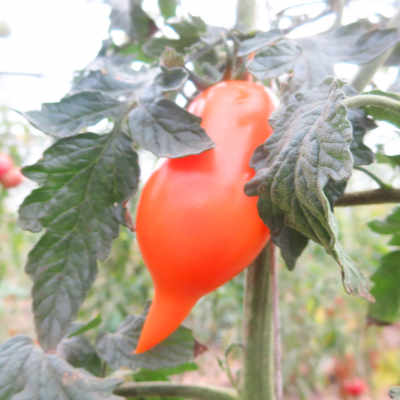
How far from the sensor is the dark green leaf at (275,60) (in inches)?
13.7

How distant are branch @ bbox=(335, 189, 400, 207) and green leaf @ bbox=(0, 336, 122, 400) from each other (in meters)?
0.27

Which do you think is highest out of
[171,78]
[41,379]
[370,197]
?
[171,78]

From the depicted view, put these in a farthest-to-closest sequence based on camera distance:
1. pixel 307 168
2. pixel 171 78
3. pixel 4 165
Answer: pixel 4 165 → pixel 171 78 → pixel 307 168

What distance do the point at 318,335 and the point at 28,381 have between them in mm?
1946

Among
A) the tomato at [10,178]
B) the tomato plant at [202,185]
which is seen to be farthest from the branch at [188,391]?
the tomato at [10,178]

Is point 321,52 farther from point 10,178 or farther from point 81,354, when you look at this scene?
point 10,178

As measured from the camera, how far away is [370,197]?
40 cm

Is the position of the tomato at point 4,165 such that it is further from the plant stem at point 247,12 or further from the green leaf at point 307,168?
the green leaf at point 307,168

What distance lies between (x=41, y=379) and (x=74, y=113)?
238 mm

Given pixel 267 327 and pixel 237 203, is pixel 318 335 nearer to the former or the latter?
pixel 267 327

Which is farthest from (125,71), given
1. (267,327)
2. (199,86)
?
(267,327)

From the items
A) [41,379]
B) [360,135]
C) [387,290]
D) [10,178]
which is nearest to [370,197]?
[360,135]

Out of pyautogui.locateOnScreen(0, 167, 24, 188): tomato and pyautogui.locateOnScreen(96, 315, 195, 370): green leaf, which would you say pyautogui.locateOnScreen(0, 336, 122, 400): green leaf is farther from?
pyautogui.locateOnScreen(0, 167, 24, 188): tomato

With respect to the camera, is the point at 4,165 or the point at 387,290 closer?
the point at 387,290
